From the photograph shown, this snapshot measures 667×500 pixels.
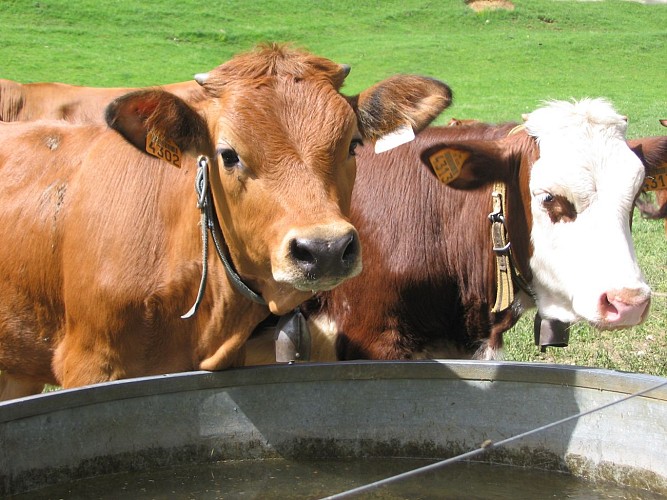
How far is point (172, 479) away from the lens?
3.45 meters

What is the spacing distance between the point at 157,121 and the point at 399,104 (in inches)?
42.2

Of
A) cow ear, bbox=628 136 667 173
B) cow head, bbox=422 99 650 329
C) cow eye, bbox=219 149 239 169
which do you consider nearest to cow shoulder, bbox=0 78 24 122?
cow head, bbox=422 99 650 329

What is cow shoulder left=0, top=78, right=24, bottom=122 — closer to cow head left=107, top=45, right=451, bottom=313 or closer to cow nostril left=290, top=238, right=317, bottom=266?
cow head left=107, top=45, right=451, bottom=313

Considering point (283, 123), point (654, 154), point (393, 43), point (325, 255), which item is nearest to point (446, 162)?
point (654, 154)

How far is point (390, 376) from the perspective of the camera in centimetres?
356

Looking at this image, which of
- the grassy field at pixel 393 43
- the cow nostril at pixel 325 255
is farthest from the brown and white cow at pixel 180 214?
the grassy field at pixel 393 43

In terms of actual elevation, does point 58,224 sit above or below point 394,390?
above

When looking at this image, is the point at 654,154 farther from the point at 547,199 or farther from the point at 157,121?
the point at 157,121

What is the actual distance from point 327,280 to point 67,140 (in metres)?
1.88

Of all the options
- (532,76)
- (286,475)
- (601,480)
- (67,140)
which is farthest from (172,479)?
(532,76)

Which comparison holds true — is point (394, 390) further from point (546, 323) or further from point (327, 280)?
point (546, 323)

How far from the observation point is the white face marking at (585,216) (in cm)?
393

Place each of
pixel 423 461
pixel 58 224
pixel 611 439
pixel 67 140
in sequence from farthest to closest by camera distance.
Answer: pixel 67 140 < pixel 58 224 < pixel 423 461 < pixel 611 439

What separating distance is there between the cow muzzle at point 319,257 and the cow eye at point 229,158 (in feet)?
1.46
